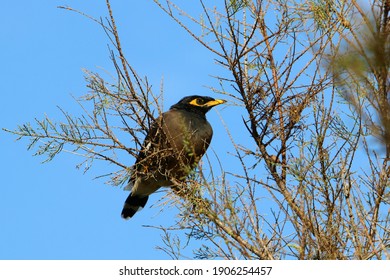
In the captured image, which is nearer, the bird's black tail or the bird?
the bird

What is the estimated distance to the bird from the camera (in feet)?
17.4

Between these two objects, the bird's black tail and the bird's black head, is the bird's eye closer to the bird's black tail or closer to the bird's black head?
the bird's black head

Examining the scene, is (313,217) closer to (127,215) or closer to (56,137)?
(56,137)

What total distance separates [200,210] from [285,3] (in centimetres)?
162

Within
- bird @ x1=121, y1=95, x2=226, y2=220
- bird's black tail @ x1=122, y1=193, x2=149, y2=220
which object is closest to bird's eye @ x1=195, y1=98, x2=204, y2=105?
bird @ x1=121, y1=95, x2=226, y2=220

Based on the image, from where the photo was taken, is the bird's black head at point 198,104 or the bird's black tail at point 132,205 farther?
the bird's black tail at point 132,205

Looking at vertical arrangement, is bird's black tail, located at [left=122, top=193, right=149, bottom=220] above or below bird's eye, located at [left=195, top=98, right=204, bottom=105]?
below

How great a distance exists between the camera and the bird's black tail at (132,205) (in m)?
7.02

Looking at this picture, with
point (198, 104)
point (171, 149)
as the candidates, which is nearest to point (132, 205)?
point (198, 104)

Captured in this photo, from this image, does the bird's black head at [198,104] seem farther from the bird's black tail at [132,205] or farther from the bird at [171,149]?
the bird's black tail at [132,205]

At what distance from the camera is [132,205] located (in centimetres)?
714

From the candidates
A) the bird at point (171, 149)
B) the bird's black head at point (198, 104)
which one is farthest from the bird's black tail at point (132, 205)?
the bird's black head at point (198, 104)

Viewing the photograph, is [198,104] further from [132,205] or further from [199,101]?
Answer: [132,205]

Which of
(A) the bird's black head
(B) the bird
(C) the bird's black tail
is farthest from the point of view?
(C) the bird's black tail
